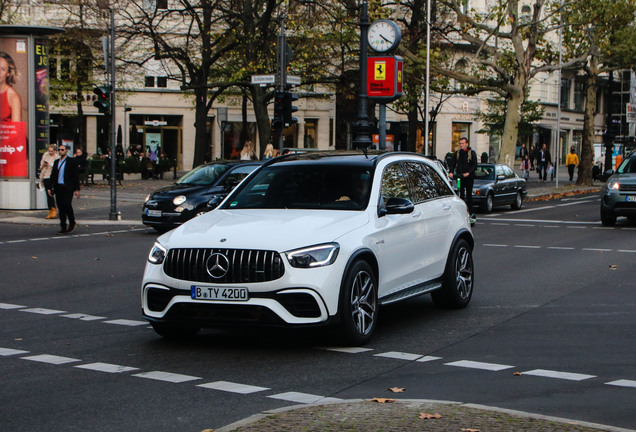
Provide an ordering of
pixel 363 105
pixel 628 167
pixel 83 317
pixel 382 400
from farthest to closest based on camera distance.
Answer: pixel 363 105
pixel 628 167
pixel 83 317
pixel 382 400

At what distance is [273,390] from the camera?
656 cm

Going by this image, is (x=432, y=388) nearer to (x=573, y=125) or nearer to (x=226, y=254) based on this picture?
(x=226, y=254)

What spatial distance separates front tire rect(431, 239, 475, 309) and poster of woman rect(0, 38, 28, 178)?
17278 mm

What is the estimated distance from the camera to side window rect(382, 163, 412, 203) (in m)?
9.19

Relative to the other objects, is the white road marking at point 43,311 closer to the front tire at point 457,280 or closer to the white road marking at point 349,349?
the white road marking at point 349,349

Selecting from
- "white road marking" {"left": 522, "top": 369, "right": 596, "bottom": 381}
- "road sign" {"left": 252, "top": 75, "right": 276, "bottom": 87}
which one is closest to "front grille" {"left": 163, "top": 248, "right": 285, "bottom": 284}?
"white road marking" {"left": 522, "top": 369, "right": 596, "bottom": 381}

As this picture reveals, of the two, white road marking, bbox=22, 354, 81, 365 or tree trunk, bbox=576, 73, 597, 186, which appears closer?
white road marking, bbox=22, 354, 81, 365

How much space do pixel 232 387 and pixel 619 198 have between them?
16.7 metres

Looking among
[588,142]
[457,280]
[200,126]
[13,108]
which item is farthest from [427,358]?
[588,142]

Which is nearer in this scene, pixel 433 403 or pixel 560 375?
pixel 433 403

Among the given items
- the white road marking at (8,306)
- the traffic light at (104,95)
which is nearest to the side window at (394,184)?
the white road marking at (8,306)

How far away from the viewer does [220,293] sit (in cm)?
771

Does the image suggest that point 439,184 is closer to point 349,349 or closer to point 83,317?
point 349,349

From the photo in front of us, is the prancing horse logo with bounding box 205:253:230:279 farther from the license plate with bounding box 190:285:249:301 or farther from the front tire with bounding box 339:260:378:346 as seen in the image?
the front tire with bounding box 339:260:378:346
